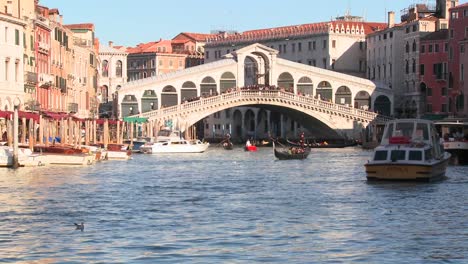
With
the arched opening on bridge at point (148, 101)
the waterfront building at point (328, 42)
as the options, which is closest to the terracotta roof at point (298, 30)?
the waterfront building at point (328, 42)

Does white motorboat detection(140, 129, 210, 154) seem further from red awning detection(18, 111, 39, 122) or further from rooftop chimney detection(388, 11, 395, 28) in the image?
rooftop chimney detection(388, 11, 395, 28)

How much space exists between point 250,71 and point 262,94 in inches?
604

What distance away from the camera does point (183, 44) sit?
5020 inches

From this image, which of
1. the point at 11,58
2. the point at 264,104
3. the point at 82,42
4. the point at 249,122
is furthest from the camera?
the point at 249,122

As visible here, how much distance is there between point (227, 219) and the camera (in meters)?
25.3

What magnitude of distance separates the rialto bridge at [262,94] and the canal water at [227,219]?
41077 millimetres

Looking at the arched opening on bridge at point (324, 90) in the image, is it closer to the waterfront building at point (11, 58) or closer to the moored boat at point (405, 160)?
the waterfront building at point (11, 58)

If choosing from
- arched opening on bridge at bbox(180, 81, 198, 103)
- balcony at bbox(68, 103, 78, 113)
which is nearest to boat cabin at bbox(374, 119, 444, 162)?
balcony at bbox(68, 103, 78, 113)

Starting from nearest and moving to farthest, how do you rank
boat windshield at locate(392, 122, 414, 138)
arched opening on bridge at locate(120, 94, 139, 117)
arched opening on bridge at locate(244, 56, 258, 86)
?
boat windshield at locate(392, 122, 414, 138), arched opening on bridge at locate(120, 94, 139, 117), arched opening on bridge at locate(244, 56, 258, 86)

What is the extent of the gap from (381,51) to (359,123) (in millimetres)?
13794

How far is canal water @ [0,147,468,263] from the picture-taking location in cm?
2038

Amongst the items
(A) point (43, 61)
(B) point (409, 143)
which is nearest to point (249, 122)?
(A) point (43, 61)

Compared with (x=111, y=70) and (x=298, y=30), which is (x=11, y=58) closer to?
(x=298, y=30)

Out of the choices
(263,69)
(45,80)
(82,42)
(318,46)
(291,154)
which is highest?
(318,46)
